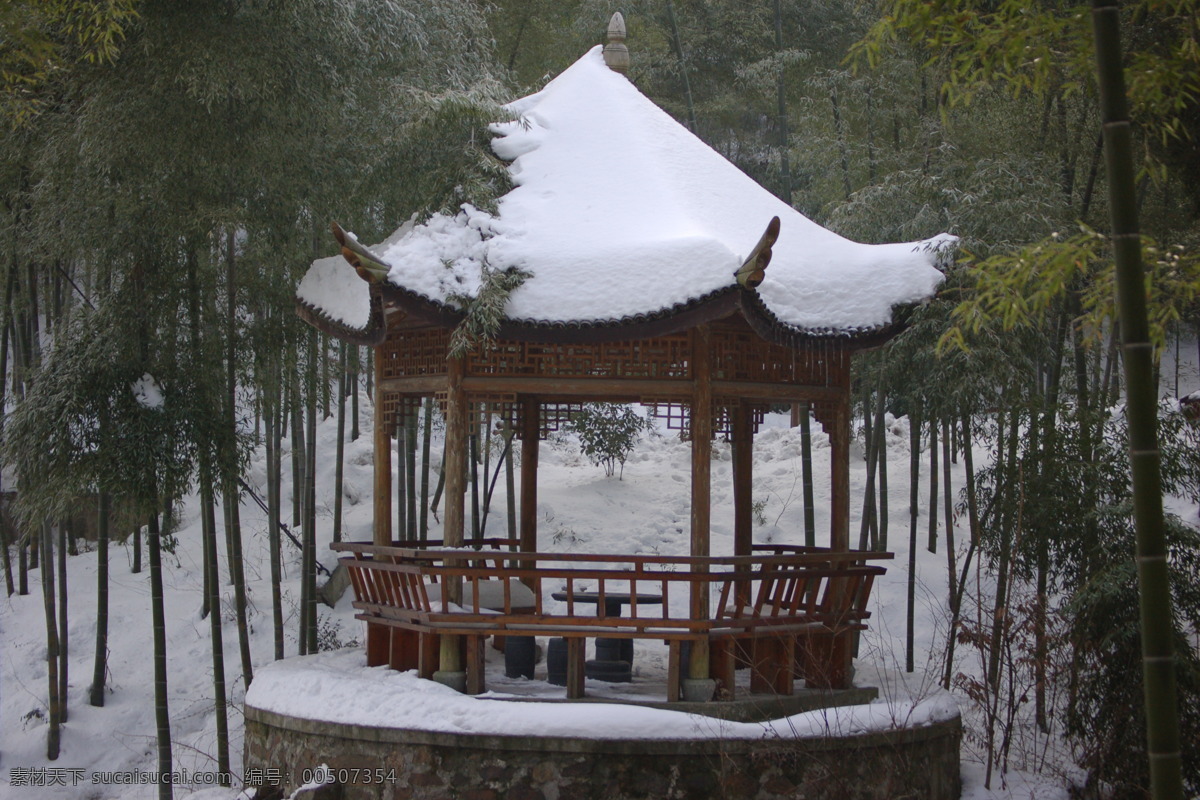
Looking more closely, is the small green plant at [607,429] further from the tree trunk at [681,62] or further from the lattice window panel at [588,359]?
the lattice window panel at [588,359]

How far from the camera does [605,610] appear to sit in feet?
20.8

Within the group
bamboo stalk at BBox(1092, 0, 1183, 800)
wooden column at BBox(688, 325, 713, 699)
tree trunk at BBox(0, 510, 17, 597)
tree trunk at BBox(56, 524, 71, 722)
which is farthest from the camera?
tree trunk at BBox(0, 510, 17, 597)

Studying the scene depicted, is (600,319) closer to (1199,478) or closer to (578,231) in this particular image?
(578,231)

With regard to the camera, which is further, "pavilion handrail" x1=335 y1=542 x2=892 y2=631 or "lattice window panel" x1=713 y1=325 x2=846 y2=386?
"lattice window panel" x1=713 y1=325 x2=846 y2=386

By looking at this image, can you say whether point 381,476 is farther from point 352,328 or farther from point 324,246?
point 324,246

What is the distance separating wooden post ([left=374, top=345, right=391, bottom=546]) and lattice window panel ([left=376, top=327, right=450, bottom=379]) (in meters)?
0.07

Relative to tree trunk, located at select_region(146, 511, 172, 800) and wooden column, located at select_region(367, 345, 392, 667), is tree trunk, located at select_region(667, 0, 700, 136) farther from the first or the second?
tree trunk, located at select_region(146, 511, 172, 800)

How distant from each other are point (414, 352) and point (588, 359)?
1189 millimetres

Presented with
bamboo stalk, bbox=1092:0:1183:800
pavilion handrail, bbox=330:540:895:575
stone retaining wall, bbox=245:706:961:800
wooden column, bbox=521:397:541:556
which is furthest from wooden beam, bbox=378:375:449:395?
bamboo stalk, bbox=1092:0:1183:800

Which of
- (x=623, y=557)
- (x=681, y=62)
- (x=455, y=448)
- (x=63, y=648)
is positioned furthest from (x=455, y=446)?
(x=681, y=62)

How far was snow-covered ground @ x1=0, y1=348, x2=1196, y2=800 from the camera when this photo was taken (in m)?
8.78

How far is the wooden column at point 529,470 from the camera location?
773 centimetres

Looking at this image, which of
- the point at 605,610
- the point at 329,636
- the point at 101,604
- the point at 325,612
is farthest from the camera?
the point at 325,612

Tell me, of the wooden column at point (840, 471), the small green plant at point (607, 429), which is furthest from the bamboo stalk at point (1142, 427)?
the small green plant at point (607, 429)
